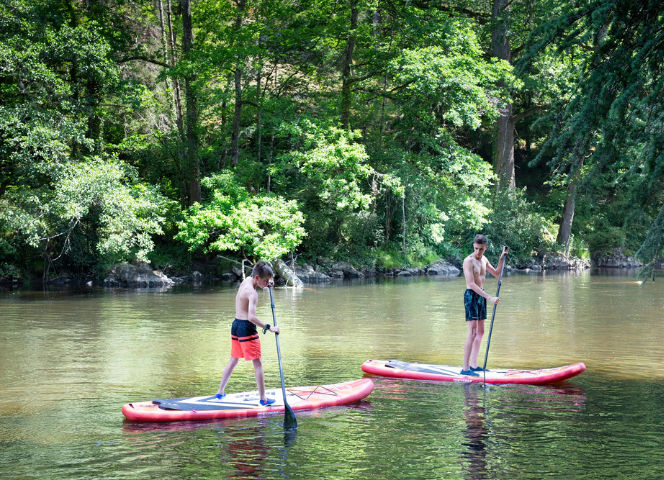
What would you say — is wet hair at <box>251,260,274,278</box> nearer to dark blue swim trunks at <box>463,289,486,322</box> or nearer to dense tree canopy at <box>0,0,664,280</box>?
dark blue swim trunks at <box>463,289,486,322</box>

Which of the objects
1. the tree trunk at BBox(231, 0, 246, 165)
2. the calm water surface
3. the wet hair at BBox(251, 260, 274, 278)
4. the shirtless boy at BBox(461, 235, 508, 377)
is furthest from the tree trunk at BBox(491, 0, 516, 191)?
the wet hair at BBox(251, 260, 274, 278)

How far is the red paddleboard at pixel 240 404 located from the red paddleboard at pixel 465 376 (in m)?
1.11

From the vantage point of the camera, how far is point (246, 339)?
6.97m

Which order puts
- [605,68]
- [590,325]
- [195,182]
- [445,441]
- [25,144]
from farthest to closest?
[195,182]
[25,144]
[590,325]
[605,68]
[445,441]

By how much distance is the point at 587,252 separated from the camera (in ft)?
116

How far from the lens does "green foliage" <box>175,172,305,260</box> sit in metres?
23.6

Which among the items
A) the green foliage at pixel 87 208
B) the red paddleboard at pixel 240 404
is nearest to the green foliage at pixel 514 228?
the green foliage at pixel 87 208

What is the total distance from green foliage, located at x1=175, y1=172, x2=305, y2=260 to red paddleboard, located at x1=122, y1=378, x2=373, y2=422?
1611 cm

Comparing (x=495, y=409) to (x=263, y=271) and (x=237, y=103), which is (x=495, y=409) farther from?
(x=237, y=103)

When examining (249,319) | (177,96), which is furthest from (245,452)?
(177,96)

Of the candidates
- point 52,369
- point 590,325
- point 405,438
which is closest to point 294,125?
point 590,325

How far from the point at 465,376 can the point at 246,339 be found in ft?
9.83

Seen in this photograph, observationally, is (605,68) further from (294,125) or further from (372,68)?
(372,68)

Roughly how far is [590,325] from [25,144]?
686 inches
